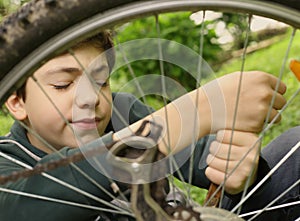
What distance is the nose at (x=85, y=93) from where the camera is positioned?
1.43m

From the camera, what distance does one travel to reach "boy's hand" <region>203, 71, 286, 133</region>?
1.34 meters

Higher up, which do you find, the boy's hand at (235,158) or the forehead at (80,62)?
the forehead at (80,62)

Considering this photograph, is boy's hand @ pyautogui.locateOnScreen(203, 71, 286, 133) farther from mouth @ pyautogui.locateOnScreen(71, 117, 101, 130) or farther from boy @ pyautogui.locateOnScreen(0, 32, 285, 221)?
mouth @ pyautogui.locateOnScreen(71, 117, 101, 130)

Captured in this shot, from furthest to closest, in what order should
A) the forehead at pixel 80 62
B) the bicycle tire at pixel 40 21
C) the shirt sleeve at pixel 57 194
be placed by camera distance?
the forehead at pixel 80 62
the shirt sleeve at pixel 57 194
the bicycle tire at pixel 40 21

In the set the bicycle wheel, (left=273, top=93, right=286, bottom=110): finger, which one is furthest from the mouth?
(left=273, top=93, right=286, bottom=110): finger

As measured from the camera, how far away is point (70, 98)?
1.43 metres

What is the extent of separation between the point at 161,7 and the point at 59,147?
18.4 inches

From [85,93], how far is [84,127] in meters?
0.07

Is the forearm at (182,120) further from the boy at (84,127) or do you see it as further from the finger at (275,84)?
Result: the finger at (275,84)

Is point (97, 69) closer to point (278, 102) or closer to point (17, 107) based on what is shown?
point (17, 107)

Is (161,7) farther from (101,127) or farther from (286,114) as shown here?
(286,114)

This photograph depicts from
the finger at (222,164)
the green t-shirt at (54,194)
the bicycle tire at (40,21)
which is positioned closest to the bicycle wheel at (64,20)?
the bicycle tire at (40,21)

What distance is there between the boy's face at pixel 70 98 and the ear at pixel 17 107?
0.01m

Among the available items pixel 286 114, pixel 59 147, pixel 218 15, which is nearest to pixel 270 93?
pixel 59 147
